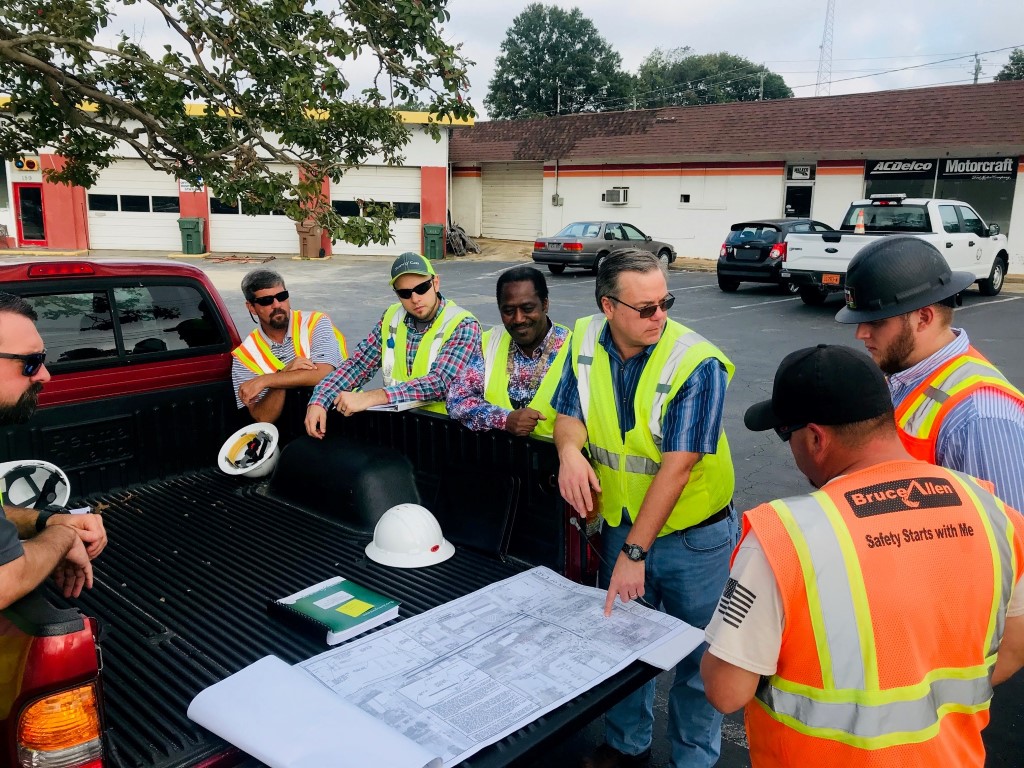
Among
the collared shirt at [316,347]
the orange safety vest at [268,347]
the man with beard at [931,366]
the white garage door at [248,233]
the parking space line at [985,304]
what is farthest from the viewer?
the white garage door at [248,233]

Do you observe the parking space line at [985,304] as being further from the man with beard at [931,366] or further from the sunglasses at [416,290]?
the man with beard at [931,366]

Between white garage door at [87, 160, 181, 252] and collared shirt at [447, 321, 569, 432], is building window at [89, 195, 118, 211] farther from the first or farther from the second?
collared shirt at [447, 321, 569, 432]

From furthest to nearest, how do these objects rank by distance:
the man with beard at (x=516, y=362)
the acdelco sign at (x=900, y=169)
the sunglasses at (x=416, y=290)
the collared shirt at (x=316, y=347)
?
1. the acdelco sign at (x=900, y=169)
2. the collared shirt at (x=316, y=347)
3. the sunglasses at (x=416, y=290)
4. the man with beard at (x=516, y=362)

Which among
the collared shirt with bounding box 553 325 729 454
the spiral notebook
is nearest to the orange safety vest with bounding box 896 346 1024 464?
the collared shirt with bounding box 553 325 729 454

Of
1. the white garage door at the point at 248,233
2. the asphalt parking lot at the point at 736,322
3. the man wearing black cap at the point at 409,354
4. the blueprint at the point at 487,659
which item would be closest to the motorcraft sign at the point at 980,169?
the asphalt parking lot at the point at 736,322

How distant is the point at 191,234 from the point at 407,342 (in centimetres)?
2501

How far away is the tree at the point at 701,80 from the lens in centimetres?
6384

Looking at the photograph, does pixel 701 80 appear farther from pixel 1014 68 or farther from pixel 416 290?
pixel 416 290

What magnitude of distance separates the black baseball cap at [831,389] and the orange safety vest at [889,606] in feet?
0.41

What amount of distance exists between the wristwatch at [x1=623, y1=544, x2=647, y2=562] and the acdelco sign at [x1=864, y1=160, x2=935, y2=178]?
77.8 feet

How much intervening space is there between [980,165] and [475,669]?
24.2m

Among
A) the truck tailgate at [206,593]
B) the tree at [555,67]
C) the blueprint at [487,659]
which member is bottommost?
the truck tailgate at [206,593]

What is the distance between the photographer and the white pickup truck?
567 inches

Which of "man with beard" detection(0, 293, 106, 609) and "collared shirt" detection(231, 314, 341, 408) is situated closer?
"man with beard" detection(0, 293, 106, 609)
